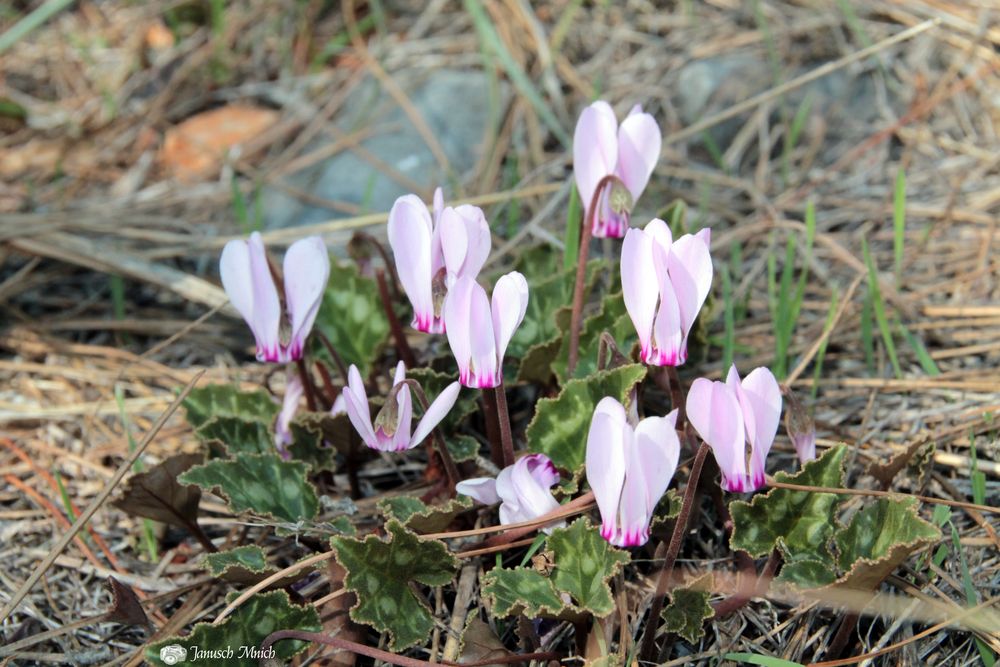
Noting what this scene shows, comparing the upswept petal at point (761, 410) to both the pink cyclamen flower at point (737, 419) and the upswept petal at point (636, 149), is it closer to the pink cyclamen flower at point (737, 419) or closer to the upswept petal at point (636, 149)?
the pink cyclamen flower at point (737, 419)

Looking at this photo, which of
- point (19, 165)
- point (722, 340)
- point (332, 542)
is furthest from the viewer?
point (19, 165)

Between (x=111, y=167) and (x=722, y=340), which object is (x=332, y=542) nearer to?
(x=722, y=340)

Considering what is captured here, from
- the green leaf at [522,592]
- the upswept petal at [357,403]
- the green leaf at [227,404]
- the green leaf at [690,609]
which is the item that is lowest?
the green leaf at [690,609]

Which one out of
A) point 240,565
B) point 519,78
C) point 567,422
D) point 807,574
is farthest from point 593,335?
point 519,78

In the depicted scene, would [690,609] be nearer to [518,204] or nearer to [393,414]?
[393,414]

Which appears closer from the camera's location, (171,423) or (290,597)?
(290,597)

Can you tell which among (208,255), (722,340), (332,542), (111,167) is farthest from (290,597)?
(111,167)

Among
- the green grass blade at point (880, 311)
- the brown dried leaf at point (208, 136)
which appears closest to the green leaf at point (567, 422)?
the green grass blade at point (880, 311)

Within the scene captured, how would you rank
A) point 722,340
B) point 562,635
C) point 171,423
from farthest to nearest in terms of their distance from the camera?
point 171,423 < point 722,340 < point 562,635
